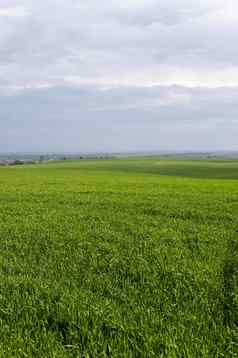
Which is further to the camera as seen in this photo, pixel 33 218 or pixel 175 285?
pixel 33 218

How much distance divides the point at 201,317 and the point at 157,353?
118 centimetres

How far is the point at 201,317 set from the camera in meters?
5.77

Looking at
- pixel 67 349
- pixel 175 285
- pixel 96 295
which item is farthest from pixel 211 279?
pixel 67 349

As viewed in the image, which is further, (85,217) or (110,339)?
(85,217)

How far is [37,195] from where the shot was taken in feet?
74.2

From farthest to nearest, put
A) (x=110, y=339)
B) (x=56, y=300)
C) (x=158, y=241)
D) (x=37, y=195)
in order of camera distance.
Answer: (x=37, y=195) → (x=158, y=241) → (x=56, y=300) → (x=110, y=339)

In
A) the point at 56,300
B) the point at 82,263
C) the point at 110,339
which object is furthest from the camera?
the point at 82,263

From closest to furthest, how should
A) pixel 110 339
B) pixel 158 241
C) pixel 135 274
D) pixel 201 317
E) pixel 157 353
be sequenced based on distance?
pixel 157 353 → pixel 110 339 → pixel 201 317 → pixel 135 274 → pixel 158 241

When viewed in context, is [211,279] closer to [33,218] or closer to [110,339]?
[110,339]

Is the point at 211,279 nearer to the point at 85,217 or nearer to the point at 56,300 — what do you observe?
the point at 56,300

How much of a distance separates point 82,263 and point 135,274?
1531mm

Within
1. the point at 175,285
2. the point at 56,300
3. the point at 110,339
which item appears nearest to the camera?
the point at 110,339

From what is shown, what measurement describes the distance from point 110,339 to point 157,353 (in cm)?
70

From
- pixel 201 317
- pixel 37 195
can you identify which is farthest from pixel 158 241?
pixel 37 195
